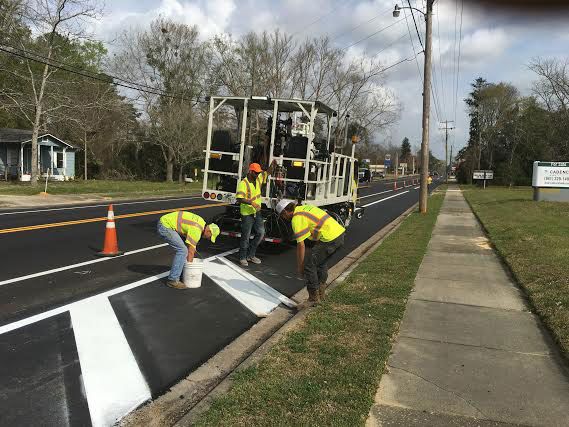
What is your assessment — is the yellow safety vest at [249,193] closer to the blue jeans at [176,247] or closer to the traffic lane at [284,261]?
the traffic lane at [284,261]

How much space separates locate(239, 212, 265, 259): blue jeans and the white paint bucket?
1.92 meters

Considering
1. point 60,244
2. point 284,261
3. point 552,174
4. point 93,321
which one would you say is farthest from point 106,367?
point 552,174

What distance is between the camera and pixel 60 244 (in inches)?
392

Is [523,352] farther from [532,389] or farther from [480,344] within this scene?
[532,389]

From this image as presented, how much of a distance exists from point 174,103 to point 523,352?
42197mm

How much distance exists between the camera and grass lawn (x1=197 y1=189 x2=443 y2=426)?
3561 millimetres

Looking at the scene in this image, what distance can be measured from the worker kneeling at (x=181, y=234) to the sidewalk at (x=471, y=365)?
9.66 ft

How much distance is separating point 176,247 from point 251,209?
2188 mm

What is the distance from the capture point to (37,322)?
536cm

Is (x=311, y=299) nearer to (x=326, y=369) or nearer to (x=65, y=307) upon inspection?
(x=326, y=369)

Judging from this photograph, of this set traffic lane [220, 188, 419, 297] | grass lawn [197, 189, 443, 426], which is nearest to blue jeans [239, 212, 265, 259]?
traffic lane [220, 188, 419, 297]

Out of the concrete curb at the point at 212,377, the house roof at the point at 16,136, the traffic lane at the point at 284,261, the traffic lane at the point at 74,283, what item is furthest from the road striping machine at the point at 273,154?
the house roof at the point at 16,136

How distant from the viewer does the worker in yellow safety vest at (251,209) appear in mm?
8828

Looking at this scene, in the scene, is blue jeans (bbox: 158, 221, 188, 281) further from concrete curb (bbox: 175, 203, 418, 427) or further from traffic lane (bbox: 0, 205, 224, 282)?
traffic lane (bbox: 0, 205, 224, 282)
